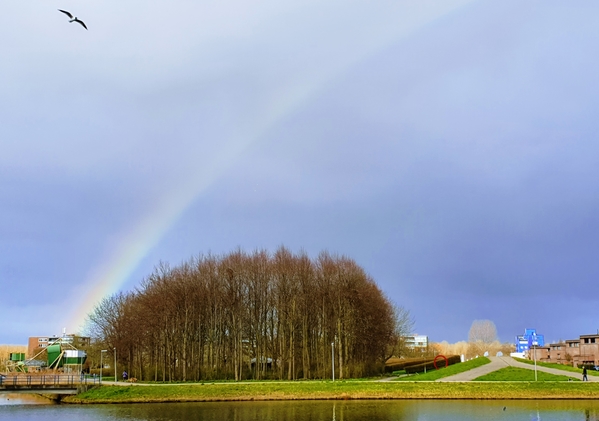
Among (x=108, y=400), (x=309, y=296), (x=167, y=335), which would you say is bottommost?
(x=108, y=400)

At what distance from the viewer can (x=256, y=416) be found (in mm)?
43094

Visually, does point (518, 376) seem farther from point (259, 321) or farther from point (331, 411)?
point (259, 321)

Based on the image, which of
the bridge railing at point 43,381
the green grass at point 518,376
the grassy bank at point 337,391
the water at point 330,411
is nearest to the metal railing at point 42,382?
the bridge railing at point 43,381

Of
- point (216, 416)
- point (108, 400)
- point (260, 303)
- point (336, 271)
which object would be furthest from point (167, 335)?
point (216, 416)

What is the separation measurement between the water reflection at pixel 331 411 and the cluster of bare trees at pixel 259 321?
966 inches

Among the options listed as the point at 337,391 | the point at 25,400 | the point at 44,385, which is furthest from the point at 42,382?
the point at 337,391

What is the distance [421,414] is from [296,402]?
1582 centimetres

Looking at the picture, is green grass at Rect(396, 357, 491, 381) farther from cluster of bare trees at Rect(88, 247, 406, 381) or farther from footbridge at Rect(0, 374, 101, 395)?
footbridge at Rect(0, 374, 101, 395)

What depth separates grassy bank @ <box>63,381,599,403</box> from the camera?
180 ft

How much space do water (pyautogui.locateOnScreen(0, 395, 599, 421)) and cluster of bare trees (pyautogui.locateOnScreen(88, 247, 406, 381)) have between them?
80.7 feet

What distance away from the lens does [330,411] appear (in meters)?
45.2

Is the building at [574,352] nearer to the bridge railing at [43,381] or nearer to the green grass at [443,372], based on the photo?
the green grass at [443,372]

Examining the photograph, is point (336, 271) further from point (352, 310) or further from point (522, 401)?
point (522, 401)

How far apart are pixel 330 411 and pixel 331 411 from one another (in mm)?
87
